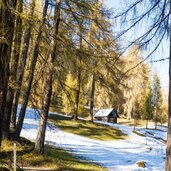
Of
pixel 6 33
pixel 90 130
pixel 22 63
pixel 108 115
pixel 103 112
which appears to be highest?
pixel 6 33

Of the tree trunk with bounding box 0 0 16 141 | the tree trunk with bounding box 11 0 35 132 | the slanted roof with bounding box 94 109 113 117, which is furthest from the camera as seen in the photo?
the slanted roof with bounding box 94 109 113 117

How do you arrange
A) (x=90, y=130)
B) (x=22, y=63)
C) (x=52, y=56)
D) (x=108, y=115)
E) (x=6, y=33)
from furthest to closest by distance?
1. (x=108, y=115)
2. (x=90, y=130)
3. (x=52, y=56)
4. (x=22, y=63)
5. (x=6, y=33)

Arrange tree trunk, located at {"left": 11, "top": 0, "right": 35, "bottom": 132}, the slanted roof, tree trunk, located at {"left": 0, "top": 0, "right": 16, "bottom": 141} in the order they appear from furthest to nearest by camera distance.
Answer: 1. the slanted roof
2. tree trunk, located at {"left": 11, "top": 0, "right": 35, "bottom": 132}
3. tree trunk, located at {"left": 0, "top": 0, "right": 16, "bottom": 141}

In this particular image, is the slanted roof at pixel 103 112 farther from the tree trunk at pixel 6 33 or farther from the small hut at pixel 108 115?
the tree trunk at pixel 6 33

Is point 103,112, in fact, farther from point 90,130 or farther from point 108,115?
point 90,130

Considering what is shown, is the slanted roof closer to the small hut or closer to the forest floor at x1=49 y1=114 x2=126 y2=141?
the small hut

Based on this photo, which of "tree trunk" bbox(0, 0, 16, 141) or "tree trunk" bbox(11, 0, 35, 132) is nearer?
"tree trunk" bbox(0, 0, 16, 141)

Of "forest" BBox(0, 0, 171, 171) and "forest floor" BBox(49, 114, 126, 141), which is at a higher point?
"forest" BBox(0, 0, 171, 171)

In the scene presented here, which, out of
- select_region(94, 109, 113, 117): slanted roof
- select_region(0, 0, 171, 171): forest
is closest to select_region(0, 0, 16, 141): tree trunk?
select_region(0, 0, 171, 171): forest

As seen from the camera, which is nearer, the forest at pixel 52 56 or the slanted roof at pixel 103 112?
the forest at pixel 52 56

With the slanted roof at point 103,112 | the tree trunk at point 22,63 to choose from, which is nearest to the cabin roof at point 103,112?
the slanted roof at point 103,112

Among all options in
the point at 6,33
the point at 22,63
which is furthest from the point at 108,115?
the point at 6,33

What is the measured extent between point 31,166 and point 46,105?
8.36 ft

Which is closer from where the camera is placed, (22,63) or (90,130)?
(22,63)
